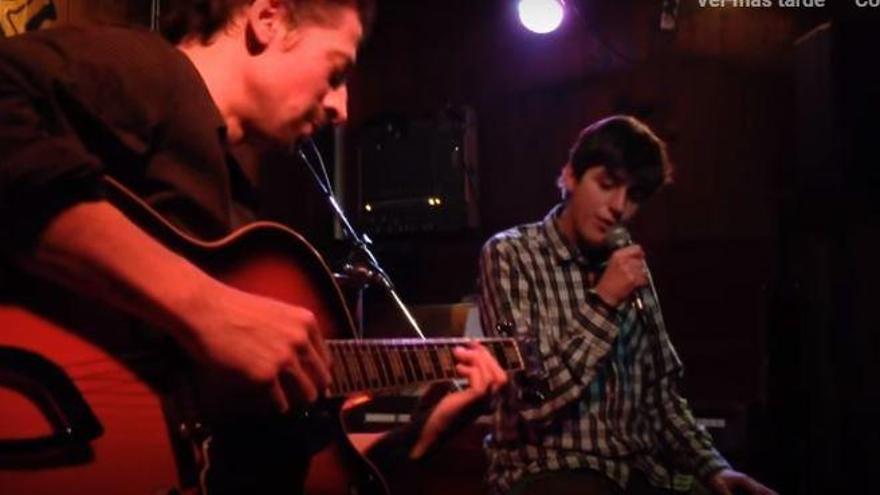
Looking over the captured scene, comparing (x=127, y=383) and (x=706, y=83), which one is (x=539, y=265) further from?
(x=706, y=83)

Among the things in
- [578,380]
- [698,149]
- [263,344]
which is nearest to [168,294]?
[263,344]

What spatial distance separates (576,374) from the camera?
8.42 ft

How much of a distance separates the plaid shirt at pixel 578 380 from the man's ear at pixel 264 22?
1141 millimetres

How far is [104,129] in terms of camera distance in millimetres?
1149

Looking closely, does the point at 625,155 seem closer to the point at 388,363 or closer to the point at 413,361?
the point at 413,361

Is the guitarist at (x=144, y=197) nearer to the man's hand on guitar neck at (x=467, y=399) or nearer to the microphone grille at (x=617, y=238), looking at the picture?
the man's hand on guitar neck at (x=467, y=399)

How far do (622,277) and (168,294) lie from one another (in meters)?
1.79

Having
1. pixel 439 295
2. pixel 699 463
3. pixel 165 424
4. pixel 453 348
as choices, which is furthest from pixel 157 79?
pixel 439 295

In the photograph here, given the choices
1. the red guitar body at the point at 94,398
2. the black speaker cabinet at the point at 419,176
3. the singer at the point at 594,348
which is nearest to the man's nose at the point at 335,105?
the red guitar body at the point at 94,398

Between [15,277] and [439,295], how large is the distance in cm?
410

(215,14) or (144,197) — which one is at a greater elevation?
(215,14)

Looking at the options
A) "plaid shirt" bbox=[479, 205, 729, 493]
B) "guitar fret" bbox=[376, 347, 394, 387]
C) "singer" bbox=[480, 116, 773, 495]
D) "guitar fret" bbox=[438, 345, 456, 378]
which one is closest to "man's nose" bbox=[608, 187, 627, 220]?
"singer" bbox=[480, 116, 773, 495]

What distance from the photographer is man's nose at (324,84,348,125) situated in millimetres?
1652

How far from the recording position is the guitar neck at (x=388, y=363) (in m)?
1.47
